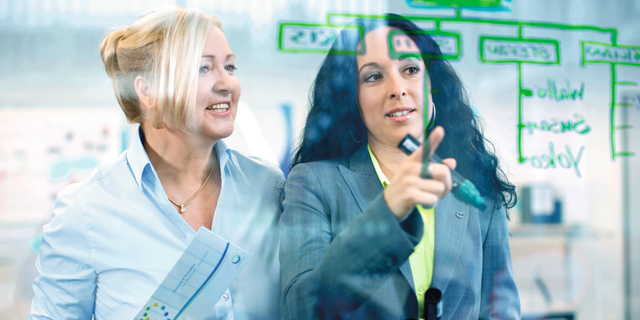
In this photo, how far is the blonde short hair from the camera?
1011mm

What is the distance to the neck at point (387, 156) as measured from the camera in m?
1.04

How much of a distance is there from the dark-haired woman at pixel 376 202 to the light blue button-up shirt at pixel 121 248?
0.43 ft

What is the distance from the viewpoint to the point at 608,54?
4.15ft

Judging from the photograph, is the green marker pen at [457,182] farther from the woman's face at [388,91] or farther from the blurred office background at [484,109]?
the blurred office background at [484,109]

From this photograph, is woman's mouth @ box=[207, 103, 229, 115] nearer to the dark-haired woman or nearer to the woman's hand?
the dark-haired woman

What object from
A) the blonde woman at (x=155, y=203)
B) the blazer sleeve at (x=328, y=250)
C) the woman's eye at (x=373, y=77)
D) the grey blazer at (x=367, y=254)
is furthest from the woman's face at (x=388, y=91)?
the blonde woman at (x=155, y=203)

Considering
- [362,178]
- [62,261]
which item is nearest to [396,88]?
[362,178]

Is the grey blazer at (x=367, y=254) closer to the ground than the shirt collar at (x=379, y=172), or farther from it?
closer to the ground

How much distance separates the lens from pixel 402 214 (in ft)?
2.64

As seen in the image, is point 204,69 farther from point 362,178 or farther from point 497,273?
point 497,273

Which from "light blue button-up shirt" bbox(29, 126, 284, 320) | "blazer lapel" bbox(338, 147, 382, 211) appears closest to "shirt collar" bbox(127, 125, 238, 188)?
"light blue button-up shirt" bbox(29, 126, 284, 320)

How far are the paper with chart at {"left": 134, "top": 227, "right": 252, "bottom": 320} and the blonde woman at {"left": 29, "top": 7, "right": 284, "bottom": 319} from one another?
0.18 feet

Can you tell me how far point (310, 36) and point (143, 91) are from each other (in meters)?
0.47

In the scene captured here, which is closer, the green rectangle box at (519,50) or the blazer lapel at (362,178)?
the blazer lapel at (362,178)
